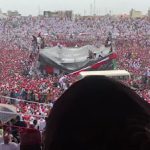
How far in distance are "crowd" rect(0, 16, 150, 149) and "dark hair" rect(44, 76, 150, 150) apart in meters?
0.25

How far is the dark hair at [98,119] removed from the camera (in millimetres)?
615

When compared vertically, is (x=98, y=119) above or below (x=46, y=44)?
above

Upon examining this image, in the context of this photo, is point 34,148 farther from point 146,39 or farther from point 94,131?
point 146,39

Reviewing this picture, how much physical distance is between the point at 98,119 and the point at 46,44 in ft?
88.7

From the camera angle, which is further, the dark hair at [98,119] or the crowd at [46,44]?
the crowd at [46,44]

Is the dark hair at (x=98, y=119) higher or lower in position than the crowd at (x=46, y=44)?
higher

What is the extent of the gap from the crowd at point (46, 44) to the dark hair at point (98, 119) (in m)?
0.25

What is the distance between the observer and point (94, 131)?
626 millimetres

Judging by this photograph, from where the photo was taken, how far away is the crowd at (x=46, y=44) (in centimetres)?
1381

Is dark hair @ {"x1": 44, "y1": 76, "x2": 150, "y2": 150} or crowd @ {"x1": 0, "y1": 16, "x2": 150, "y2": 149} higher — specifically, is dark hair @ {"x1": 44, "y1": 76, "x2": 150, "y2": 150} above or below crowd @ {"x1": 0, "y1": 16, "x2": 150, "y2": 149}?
above

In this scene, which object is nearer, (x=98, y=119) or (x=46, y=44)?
(x=98, y=119)

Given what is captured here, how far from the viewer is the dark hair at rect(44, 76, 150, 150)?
0.62 m

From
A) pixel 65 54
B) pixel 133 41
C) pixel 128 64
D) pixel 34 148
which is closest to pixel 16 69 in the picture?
pixel 65 54

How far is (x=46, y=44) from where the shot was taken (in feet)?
90.3
